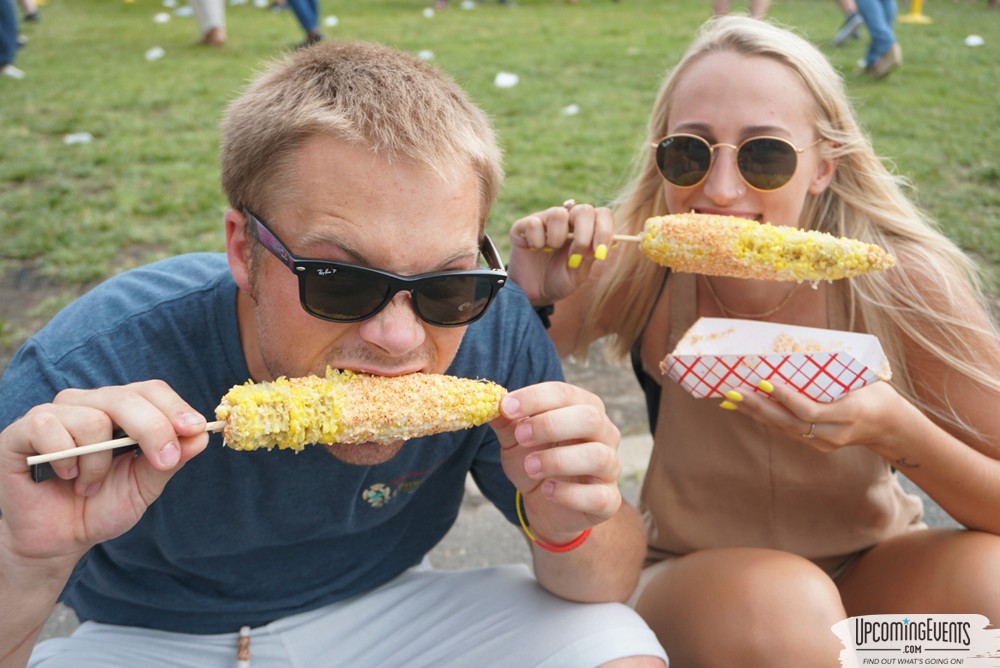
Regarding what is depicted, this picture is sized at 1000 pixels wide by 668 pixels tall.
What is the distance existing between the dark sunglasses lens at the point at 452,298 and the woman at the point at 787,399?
607 mm

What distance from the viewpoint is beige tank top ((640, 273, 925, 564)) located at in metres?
2.58

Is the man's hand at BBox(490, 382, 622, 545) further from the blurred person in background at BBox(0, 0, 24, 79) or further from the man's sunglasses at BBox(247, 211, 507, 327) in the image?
the blurred person in background at BBox(0, 0, 24, 79)

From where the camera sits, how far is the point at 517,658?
2.21 meters

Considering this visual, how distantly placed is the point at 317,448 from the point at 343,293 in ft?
1.73

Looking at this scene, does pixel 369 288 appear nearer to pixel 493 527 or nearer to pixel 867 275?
pixel 867 275

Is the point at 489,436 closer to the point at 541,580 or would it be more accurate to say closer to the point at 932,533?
the point at 541,580

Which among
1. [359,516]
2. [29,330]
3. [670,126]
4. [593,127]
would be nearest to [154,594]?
[359,516]

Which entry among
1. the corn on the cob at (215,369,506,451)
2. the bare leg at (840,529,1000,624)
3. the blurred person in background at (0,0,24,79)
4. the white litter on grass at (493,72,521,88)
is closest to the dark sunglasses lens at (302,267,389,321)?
the corn on the cob at (215,369,506,451)

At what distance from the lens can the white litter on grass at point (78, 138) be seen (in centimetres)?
739

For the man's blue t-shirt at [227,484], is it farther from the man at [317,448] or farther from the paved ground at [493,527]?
Answer: the paved ground at [493,527]

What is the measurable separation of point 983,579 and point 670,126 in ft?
5.26

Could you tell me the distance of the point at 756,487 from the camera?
2637 millimetres

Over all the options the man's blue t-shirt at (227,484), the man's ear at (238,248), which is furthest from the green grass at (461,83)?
the man's blue t-shirt at (227,484)

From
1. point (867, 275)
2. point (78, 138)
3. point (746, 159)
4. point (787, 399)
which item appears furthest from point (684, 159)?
point (78, 138)
